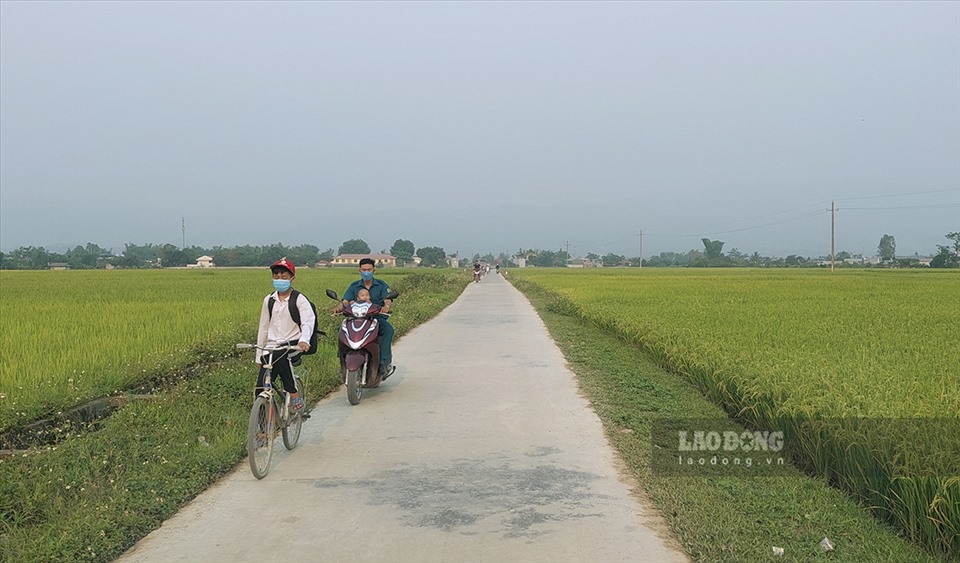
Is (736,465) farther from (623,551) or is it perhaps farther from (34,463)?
(34,463)

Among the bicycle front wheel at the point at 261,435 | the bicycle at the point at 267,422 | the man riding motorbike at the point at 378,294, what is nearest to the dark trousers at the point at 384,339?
the man riding motorbike at the point at 378,294

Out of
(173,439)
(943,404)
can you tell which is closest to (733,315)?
(943,404)

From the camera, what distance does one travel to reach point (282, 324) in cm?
547

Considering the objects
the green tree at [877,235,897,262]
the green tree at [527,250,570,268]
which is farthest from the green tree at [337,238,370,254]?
the green tree at [877,235,897,262]

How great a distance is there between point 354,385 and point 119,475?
3008 millimetres

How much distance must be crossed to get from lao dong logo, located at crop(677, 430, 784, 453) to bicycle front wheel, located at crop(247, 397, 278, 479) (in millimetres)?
3269

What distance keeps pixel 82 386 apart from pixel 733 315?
12095 millimetres

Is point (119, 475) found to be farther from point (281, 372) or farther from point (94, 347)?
point (94, 347)

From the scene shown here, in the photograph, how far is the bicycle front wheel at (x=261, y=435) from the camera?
4801 millimetres

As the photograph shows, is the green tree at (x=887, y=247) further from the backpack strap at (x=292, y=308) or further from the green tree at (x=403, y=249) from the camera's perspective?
the backpack strap at (x=292, y=308)

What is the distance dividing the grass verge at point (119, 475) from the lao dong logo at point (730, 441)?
Result: 3.74 m

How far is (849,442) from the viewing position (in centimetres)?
451

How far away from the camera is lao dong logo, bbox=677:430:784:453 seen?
18.5 ft

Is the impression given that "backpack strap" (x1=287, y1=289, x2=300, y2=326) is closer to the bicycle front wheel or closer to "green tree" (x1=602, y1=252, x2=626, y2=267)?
the bicycle front wheel
